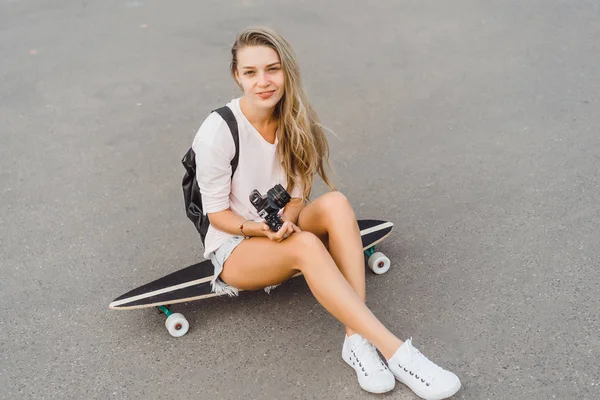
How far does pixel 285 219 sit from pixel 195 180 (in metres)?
0.45

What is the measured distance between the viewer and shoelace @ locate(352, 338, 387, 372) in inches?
108

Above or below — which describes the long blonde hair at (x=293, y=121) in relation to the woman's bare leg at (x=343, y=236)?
above

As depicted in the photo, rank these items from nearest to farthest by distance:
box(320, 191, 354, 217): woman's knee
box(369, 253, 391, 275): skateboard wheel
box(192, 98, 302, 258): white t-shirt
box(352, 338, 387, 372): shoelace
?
1. box(352, 338, 387, 372): shoelace
2. box(192, 98, 302, 258): white t-shirt
3. box(320, 191, 354, 217): woman's knee
4. box(369, 253, 391, 275): skateboard wheel

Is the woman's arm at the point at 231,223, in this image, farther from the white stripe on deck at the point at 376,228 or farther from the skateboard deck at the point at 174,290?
the white stripe on deck at the point at 376,228

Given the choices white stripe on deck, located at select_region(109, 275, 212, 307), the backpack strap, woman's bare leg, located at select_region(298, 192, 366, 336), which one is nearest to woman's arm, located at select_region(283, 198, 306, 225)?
woman's bare leg, located at select_region(298, 192, 366, 336)

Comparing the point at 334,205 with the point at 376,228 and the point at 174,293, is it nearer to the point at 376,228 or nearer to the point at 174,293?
the point at 376,228

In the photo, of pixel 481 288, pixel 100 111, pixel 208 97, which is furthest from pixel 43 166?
pixel 481 288

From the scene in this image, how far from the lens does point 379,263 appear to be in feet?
11.2

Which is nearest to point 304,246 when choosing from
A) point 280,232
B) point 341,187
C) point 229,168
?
point 280,232

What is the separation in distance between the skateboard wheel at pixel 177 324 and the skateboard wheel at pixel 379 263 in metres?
0.97

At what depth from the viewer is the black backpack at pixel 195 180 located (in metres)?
2.89

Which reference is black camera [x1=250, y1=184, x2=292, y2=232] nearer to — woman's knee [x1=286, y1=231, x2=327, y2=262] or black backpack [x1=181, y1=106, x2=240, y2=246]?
woman's knee [x1=286, y1=231, x2=327, y2=262]

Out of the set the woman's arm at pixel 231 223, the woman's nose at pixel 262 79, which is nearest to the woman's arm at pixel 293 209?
the woman's arm at pixel 231 223

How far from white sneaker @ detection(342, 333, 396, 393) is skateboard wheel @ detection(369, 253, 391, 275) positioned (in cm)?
65
